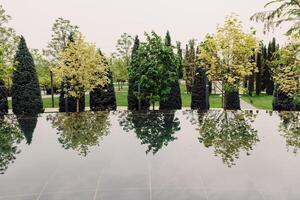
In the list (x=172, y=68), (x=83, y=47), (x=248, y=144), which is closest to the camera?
(x=248, y=144)

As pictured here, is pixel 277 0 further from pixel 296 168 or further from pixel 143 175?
pixel 143 175

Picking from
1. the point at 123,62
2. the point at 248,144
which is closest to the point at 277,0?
the point at 248,144

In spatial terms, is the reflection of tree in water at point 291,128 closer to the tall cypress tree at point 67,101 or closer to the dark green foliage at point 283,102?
the dark green foliage at point 283,102

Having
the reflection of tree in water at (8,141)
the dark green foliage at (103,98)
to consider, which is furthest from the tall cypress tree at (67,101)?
the reflection of tree in water at (8,141)

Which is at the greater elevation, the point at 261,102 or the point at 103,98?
the point at 103,98

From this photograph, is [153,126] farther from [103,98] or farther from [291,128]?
[103,98]

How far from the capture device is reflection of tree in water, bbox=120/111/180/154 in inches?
452

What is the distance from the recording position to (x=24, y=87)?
27.3 metres

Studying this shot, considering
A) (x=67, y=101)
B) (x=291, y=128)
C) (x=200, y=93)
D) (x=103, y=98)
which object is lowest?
(x=291, y=128)

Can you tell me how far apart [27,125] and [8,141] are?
138 inches

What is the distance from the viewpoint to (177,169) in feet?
27.1

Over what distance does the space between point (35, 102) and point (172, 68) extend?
36.0 ft

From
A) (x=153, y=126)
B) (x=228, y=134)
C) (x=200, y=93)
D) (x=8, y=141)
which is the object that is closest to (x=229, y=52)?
(x=200, y=93)

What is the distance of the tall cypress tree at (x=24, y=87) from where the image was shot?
27094 mm
